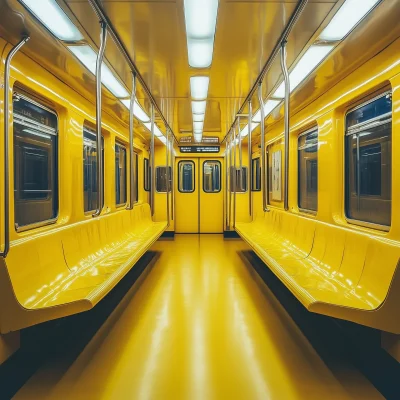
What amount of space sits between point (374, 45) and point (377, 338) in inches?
85.8

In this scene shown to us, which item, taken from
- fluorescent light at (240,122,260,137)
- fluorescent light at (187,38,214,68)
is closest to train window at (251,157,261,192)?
fluorescent light at (240,122,260,137)

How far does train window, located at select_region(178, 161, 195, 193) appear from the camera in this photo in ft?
32.3

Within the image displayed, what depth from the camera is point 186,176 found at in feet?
32.4

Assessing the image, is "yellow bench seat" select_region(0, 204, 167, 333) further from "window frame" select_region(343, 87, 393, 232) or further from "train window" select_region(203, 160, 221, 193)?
"train window" select_region(203, 160, 221, 193)

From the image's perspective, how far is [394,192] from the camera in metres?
2.84

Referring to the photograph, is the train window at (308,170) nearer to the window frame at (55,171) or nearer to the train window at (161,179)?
the window frame at (55,171)

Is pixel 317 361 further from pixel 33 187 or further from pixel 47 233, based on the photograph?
pixel 33 187

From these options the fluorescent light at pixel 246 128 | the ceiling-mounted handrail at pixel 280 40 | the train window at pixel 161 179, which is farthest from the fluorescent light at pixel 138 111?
the train window at pixel 161 179

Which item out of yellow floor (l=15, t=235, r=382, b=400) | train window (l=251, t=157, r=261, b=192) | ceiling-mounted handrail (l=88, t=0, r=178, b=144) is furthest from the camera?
train window (l=251, t=157, r=261, b=192)

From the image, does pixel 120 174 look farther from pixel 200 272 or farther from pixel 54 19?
pixel 54 19

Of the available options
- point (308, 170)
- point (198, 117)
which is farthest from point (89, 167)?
point (308, 170)

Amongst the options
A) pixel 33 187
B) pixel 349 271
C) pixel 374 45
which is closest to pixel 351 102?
pixel 374 45

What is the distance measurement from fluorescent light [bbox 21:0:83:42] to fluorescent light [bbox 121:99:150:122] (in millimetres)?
2120

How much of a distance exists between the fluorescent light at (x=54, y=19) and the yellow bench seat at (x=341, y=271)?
245 cm
